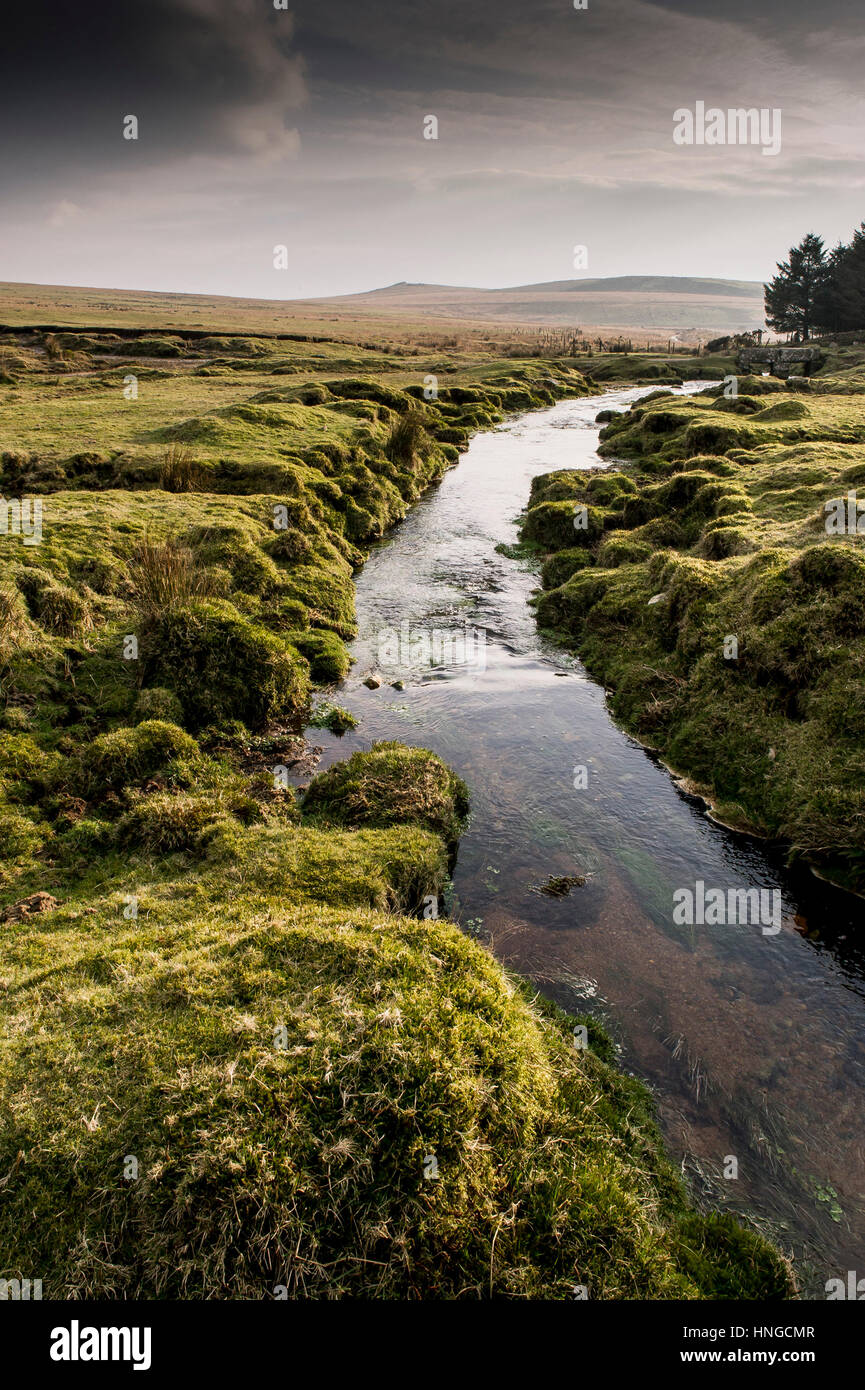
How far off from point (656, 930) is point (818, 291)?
106 metres

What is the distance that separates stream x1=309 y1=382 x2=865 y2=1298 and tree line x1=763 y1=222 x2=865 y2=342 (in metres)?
92.2

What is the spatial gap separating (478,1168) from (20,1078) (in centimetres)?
388

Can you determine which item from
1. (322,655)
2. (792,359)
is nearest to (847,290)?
(792,359)

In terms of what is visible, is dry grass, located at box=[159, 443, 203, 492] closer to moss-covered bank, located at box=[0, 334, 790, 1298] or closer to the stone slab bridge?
moss-covered bank, located at box=[0, 334, 790, 1298]

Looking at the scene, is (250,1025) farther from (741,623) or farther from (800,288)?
(800,288)

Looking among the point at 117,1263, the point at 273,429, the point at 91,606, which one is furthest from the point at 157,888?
the point at 273,429

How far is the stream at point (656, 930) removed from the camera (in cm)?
653

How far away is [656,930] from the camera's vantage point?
30.6 ft

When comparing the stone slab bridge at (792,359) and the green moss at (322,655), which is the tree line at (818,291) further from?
the green moss at (322,655)

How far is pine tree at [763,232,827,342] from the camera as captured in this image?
89812mm

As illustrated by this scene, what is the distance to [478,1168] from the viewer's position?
5148mm
